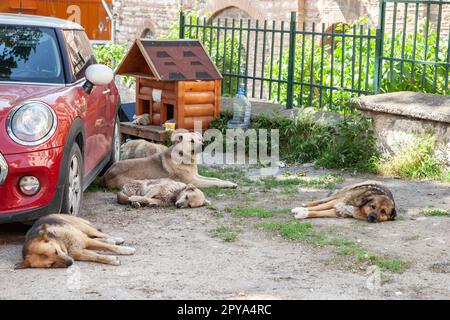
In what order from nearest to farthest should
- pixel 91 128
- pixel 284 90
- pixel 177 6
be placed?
1. pixel 91 128
2. pixel 284 90
3. pixel 177 6

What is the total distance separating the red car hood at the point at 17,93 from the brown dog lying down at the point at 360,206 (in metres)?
2.53

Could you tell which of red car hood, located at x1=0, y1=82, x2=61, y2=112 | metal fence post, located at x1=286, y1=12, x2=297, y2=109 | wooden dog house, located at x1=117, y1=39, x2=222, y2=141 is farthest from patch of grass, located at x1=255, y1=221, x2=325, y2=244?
metal fence post, located at x1=286, y1=12, x2=297, y2=109

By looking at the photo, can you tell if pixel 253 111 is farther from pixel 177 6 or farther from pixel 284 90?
pixel 177 6

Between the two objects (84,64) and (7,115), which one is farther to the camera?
(84,64)

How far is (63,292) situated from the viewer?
213 inches

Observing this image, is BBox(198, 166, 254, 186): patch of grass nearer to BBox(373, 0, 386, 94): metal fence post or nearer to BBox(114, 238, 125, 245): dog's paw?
BBox(373, 0, 386, 94): metal fence post

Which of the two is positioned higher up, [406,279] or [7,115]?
[7,115]

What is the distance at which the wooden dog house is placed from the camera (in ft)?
39.0

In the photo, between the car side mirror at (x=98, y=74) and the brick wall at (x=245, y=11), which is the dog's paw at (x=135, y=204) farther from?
the brick wall at (x=245, y=11)

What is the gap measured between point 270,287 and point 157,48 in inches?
282

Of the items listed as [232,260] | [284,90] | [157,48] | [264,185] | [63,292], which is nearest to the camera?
[63,292]

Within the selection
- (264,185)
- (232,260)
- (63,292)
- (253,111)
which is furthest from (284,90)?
(63,292)

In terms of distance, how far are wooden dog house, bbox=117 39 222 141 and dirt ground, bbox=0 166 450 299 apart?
347cm

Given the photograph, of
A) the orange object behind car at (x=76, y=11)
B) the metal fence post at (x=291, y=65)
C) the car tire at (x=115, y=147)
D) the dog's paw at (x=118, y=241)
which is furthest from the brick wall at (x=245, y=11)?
the dog's paw at (x=118, y=241)
